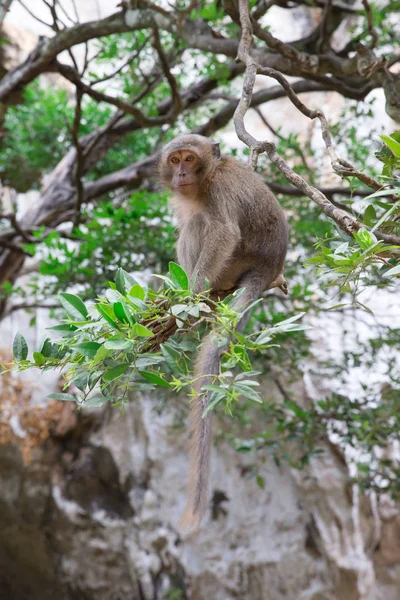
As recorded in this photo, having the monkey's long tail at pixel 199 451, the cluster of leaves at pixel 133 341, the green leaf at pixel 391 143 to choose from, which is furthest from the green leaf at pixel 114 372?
the green leaf at pixel 391 143

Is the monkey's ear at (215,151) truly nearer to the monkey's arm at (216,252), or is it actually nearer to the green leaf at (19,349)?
the monkey's arm at (216,252)

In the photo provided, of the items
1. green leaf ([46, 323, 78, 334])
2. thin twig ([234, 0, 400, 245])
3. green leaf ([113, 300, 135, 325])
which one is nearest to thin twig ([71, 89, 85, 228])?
thin twig ([234, 0, 400, 245])

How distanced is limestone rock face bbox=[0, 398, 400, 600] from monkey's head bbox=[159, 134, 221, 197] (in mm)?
3266

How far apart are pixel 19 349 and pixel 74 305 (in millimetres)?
189

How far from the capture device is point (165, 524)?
666 centimetres

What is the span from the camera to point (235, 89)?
707 centimetres

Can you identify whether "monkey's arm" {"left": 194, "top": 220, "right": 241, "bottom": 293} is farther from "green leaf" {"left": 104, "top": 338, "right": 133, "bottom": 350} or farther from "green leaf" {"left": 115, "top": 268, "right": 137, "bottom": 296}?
"green leaf" {"left": 104, "top": 338, "right": 133, "bottom": 350}

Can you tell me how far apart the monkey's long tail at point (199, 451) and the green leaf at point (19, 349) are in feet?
1.60

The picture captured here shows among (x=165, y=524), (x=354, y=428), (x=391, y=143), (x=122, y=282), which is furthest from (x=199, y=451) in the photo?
(x=165, y=524)

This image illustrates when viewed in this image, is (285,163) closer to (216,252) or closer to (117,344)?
(117,344)

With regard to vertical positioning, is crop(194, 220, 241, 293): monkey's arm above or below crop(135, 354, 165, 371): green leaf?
above

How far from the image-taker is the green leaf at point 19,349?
5.92 feet

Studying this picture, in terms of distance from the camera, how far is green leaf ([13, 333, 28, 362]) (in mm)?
1804

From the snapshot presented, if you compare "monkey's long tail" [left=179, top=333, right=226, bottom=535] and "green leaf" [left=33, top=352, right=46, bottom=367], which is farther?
"monkey's long tail" [left=179, top=333, right=226, bottom=535]
